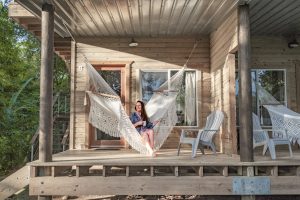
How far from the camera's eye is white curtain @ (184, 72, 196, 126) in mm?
7469

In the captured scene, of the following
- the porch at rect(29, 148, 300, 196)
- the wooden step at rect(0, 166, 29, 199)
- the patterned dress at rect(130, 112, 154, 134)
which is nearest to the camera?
the porch at rect(29, 148, 300, 196)

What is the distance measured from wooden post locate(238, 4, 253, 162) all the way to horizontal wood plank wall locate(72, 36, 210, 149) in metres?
2.83

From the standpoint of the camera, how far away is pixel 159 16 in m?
6.03

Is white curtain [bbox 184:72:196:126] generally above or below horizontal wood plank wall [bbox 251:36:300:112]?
below

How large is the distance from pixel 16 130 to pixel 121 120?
720 centimetres

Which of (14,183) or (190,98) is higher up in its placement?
(190,98)

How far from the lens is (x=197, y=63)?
7516mm

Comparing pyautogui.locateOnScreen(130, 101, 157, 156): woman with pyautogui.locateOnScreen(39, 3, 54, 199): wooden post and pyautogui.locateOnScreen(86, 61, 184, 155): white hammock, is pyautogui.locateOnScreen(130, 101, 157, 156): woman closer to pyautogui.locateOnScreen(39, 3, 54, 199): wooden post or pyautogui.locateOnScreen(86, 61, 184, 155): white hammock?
pyautogui.locateOnScreen(86, 61, 184, 155): white hammock

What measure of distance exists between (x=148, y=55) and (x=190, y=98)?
4.14ft

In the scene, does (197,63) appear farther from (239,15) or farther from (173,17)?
(239,15)

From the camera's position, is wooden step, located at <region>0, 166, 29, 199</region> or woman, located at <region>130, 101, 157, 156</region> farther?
woman, located at <region>130, 101, 157, 156</region>

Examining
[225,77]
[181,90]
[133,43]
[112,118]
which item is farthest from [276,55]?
[112,118]

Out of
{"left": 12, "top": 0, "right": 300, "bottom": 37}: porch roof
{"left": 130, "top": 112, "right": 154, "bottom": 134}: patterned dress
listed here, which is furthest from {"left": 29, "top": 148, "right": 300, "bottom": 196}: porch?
{"left": 12, "top": 0, "right": 300, "bottom": 37}: porch roof

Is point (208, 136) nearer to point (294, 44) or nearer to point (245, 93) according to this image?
point (245, 93)
